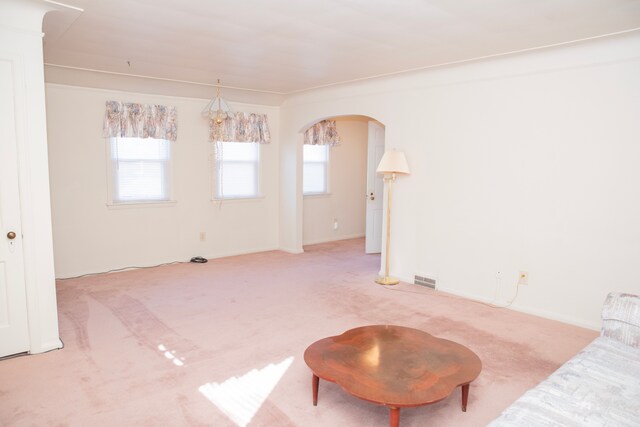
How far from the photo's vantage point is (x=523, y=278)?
432cm

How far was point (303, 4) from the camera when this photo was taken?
2850mm

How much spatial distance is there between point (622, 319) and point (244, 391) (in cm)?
230

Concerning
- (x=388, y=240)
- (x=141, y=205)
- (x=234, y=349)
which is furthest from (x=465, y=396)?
(x=141, y=205)

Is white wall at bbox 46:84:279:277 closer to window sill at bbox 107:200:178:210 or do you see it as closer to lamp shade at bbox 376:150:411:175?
window sill at bbox 107:200:178:210

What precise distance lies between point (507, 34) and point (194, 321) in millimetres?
3497

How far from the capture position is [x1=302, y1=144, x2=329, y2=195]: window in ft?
24.7

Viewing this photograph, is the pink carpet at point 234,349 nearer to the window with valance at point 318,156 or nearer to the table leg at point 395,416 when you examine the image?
the table leg at point 395,416

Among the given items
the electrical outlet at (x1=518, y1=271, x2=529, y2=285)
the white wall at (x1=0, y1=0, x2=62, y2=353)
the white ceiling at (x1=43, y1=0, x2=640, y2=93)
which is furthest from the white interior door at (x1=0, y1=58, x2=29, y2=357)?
the electrical outlet at (x1=518, y1=271, x2=529, y2=285)

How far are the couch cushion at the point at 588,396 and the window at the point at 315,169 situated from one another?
5.50 meters

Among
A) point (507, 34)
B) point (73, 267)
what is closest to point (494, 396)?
point (507, 34)

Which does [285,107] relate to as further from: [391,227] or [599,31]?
[599,31]

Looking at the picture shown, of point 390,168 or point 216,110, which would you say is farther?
point 216,110

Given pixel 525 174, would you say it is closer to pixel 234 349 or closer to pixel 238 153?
pixel 234 349

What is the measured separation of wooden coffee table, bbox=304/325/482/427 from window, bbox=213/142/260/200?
4084 mm
